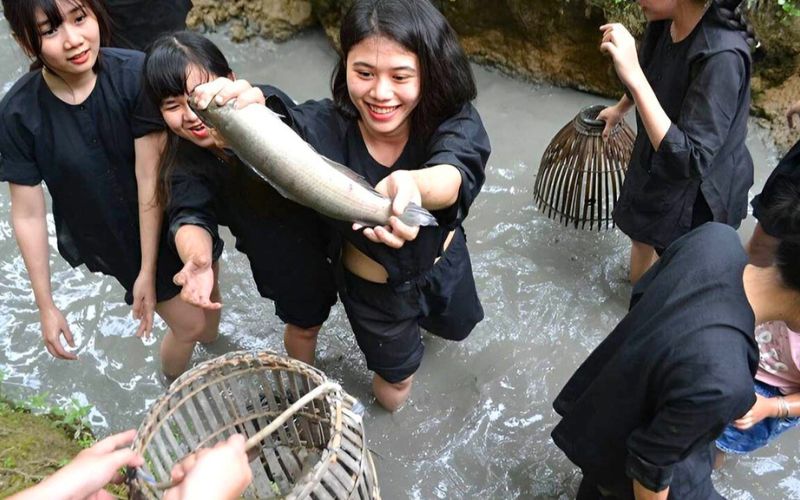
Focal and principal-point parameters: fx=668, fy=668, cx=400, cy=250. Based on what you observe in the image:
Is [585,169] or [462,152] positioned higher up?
[462,152]

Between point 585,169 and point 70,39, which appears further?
point 585,169

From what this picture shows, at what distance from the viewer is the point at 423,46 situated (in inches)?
79.4

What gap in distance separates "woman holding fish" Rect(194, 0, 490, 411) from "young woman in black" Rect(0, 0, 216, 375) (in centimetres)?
64

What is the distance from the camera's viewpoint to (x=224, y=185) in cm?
239

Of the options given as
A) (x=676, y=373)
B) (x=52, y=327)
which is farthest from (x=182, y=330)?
A: (x=676, y=373)

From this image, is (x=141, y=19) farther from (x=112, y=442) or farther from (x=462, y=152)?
(x=112, y=442)

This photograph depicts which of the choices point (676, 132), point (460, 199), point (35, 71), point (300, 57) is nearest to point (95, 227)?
point (35, 71)

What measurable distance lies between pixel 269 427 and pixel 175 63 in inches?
47.6

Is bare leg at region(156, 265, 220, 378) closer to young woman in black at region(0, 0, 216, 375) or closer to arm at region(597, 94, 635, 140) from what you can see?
young woman in black at region(0, 0, 216, 375)

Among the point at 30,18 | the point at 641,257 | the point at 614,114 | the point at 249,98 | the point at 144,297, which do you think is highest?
the point at 30,18

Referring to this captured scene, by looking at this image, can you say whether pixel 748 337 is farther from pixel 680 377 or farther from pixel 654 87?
pixel 654 87

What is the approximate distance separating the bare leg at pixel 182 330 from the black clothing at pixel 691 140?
1.93m

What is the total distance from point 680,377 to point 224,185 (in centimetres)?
161

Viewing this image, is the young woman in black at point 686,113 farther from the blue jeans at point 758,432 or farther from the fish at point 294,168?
the fish at point 294,168
